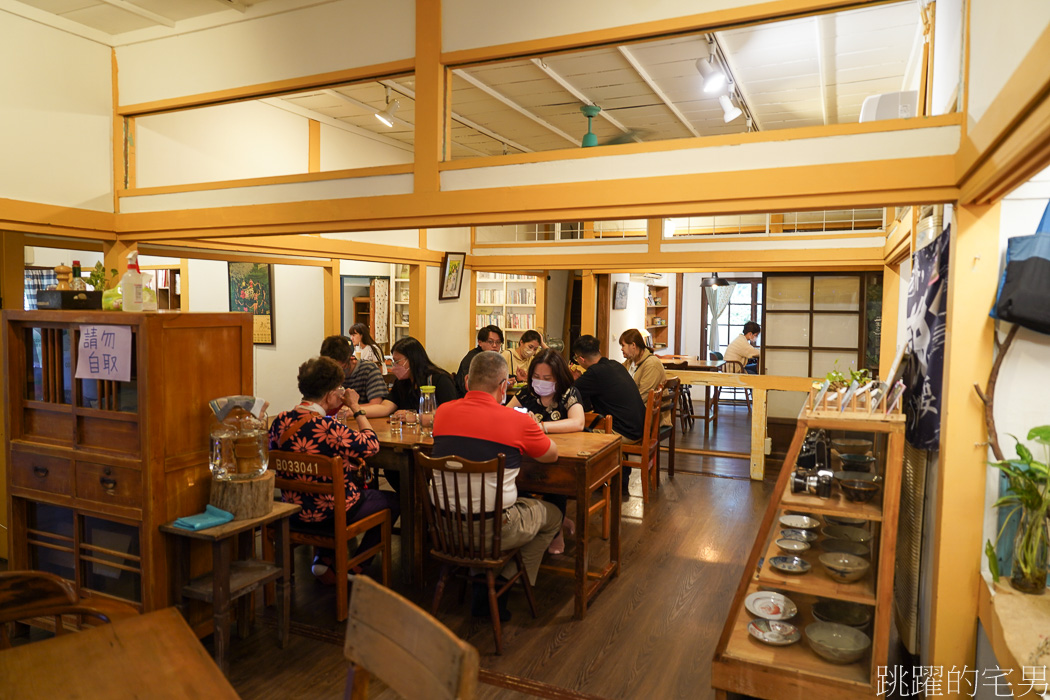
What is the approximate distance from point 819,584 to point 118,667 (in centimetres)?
236

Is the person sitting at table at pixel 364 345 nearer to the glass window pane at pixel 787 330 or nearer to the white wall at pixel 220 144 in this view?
the white wall at pixel 220 144

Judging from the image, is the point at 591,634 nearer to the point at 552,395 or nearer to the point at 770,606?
the point at 770,606

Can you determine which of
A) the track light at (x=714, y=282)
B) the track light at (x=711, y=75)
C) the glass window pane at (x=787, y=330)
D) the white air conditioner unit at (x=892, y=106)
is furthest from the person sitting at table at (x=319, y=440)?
the track light at (x=714, y=282)

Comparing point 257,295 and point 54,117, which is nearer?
point 54,117

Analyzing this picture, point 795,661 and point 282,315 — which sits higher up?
point 282,315

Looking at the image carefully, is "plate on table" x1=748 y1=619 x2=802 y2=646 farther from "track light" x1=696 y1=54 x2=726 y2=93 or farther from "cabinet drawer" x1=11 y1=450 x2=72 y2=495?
"track light" x1=696 y1=54 x2=726 y2=93

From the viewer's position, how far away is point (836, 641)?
2.66m

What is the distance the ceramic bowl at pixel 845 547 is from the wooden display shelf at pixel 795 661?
0.36 m

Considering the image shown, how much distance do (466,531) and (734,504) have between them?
3176mm

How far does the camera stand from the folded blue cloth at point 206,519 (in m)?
2.84

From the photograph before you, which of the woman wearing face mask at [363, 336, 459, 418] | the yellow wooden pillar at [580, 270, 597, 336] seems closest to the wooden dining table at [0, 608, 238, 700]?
the woman wearing face mask at [363, 336, 459, 418]

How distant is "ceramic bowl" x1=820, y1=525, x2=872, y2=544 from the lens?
3.05m

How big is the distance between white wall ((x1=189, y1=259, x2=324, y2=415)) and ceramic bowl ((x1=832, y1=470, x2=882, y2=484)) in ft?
19.6

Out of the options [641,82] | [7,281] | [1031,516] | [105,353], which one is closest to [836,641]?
[1031,516]
